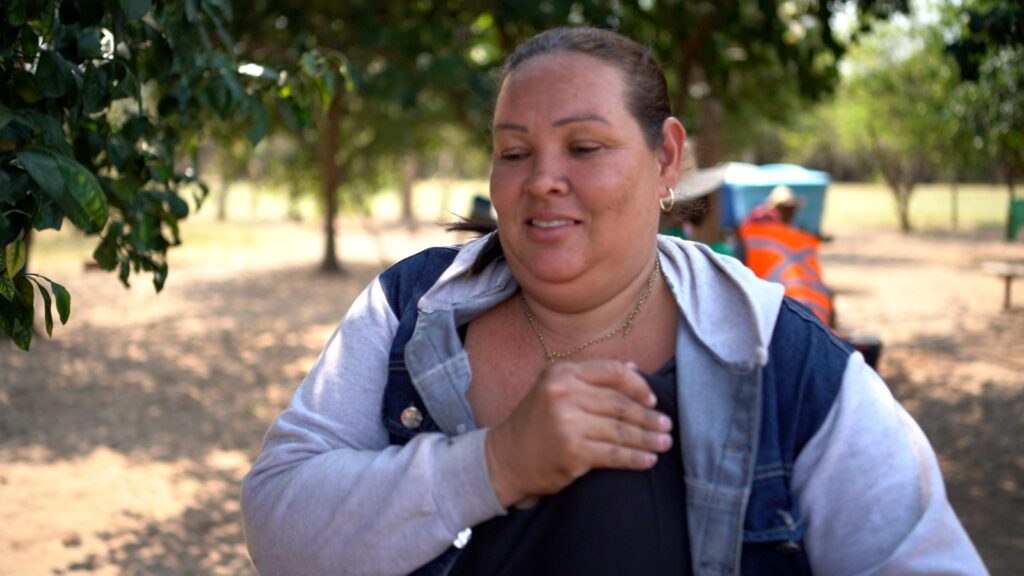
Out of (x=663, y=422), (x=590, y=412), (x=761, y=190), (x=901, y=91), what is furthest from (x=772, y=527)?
(x=901, y=91)

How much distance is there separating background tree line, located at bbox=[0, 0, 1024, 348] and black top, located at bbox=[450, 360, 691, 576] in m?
1.00

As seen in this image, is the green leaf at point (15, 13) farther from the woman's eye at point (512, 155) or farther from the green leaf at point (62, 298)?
the woman's eye at point (512, 155)

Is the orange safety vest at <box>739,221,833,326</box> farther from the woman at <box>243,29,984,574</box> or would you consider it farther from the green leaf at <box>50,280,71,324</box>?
the green leaf at <box>50,280,71,324</box>

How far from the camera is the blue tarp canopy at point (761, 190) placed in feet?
60.5

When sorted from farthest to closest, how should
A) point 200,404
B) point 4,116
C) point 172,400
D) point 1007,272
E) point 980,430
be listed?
point 1007,272 < point 172,400 < point 200,404 < point 980,430 < point 4,116

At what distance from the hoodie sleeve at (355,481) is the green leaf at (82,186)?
52cm

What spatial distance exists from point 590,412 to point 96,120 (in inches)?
75.4

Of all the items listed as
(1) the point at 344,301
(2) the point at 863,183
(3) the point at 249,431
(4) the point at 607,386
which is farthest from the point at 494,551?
(2) the point at 863,183

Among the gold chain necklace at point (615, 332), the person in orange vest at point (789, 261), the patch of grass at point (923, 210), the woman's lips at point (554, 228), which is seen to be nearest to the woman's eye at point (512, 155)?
the woman's lips at point (554, 228)

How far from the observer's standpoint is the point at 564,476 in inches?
59.4

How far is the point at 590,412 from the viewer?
4.91 ft

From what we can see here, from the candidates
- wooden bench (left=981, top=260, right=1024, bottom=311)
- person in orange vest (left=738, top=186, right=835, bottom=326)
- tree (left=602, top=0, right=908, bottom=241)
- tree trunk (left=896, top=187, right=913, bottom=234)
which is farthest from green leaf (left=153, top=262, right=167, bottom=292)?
tree trunk (left=896, top=187, right=913, bottom=234)

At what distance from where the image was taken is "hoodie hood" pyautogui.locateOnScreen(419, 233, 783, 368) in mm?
1650

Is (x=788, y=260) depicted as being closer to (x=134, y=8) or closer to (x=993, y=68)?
(x=993, y=68)
